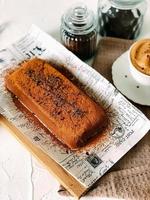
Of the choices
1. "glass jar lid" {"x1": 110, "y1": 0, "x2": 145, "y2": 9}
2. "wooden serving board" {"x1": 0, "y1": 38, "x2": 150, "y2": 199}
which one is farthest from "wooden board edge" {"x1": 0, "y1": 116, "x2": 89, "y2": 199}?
"glass jar lid" {"x1": 110, "y1": 0, "x2": 145, "y2": 9}

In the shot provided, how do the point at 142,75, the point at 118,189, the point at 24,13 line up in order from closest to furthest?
the point at 118,189
the point at 142,75
the point at 24,13

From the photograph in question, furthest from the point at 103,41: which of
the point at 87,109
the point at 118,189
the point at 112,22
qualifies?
the point at 118,189

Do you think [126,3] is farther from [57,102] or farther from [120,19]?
[57,102]

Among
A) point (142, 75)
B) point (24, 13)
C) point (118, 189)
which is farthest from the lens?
point (24, 13)

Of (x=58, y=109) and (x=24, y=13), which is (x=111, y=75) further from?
(x=24, y=13)

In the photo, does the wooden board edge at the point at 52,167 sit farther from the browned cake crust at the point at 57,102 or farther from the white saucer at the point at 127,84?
the white saucer at the point at 127,84

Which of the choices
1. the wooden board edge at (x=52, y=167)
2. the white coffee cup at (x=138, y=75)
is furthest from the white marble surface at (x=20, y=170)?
the white coffee cup at (x=138, y=75)

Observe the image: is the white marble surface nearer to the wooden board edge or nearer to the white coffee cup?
the wooden board edge

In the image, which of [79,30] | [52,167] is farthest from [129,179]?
[79,30]
